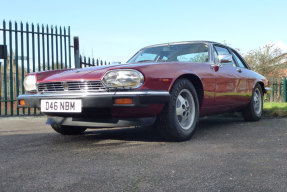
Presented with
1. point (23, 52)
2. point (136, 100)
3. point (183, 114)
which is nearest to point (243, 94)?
point (183, 114)

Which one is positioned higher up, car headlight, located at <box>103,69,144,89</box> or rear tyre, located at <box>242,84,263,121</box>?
car headlight, located at <box>103,69,144,89</box>

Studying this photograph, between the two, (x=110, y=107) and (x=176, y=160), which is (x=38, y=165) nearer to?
(x=110, y=107)

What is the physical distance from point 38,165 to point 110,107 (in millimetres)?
866

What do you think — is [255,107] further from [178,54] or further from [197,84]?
[197,84]

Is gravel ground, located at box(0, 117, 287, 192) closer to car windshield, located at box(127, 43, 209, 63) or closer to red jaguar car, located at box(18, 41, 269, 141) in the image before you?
red jaguar car, located at box(18, 41, 269, 141)

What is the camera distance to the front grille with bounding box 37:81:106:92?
120 inches

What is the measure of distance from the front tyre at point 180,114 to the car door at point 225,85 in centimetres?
63

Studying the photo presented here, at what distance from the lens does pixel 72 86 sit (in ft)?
10.5

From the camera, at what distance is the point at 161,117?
3.16 meters

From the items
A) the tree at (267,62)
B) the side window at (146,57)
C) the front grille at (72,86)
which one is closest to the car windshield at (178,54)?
the side window at (146,57)

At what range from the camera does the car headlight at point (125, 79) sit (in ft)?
9.71

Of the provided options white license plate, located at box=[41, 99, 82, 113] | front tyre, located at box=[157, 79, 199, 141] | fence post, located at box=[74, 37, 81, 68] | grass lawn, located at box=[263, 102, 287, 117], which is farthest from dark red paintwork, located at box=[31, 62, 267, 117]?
fence post, located at box=[74, 37, 81, 68]

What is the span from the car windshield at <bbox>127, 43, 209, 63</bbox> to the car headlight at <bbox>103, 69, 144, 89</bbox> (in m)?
1.17

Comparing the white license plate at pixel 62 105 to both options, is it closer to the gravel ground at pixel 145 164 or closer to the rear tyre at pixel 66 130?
the gravel ground at pixel 145 164
